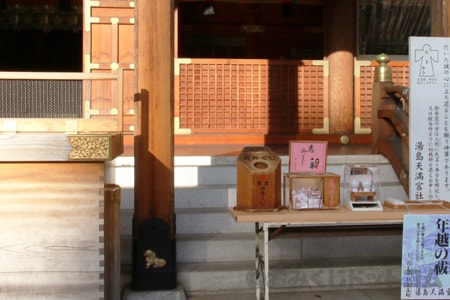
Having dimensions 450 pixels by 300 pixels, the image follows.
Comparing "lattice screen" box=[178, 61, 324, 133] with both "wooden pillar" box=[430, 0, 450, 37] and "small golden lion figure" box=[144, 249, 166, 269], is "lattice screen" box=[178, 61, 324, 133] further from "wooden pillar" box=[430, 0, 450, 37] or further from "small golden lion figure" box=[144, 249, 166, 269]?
"small golden lion figure" box=[144, 249, 166, 269]

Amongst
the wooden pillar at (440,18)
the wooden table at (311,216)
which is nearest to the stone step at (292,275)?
the wooden table at (311,216)

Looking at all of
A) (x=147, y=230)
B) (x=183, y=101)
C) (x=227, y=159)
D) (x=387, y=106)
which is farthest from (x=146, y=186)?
(x=183, y=101)

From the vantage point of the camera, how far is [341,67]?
24.8 ft

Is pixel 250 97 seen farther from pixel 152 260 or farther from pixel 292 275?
pixel 152 260

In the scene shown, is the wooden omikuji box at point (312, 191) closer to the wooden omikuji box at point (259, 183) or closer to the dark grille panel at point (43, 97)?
the wooden omikuji box at point (259, 183)

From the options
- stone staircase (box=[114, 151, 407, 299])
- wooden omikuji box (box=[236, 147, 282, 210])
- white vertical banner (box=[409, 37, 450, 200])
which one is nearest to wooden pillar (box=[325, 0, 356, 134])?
stone staircase (box=[114, 151, 407, 299])

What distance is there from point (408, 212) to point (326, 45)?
4.83 meters

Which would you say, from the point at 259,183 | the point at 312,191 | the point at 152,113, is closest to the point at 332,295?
the point at 312,191

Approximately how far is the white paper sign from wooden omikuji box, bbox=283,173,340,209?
0.46 metres

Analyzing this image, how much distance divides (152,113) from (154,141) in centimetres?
20

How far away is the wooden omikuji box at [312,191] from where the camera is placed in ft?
10.9

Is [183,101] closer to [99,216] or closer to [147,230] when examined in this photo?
[147,230]

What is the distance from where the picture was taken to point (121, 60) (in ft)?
23.4

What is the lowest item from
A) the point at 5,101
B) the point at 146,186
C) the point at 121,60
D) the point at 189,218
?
the point at 189,218
